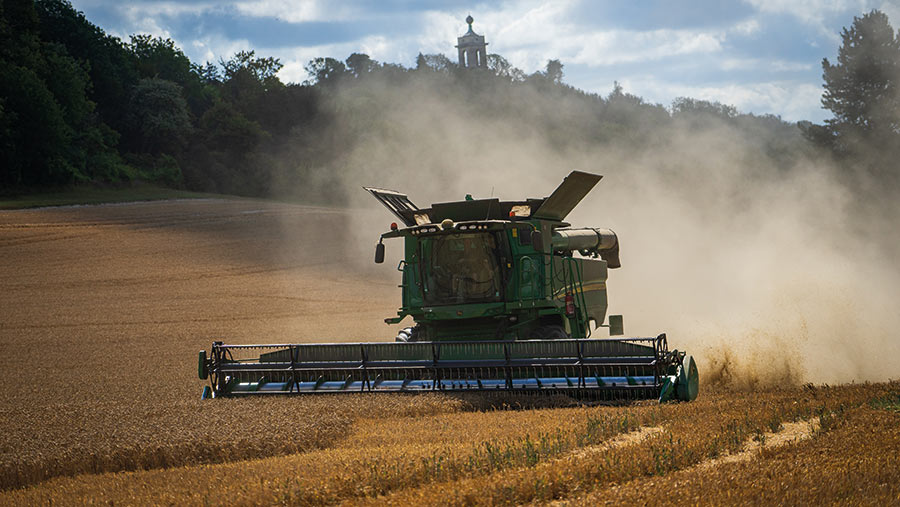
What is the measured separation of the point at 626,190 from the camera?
31641 mm

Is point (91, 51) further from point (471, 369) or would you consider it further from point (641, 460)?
point (641, 460)

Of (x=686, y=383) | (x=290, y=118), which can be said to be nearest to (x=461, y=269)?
(x=686, y=383)

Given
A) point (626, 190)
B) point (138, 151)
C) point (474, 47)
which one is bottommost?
point (626, 190)

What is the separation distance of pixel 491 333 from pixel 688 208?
17.9 metres

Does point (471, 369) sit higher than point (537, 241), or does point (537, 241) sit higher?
point (537, 241)

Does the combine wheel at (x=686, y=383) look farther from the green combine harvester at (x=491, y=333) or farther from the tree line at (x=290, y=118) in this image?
the tree line at (x=290, y=118)

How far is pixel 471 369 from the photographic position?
12.1 m

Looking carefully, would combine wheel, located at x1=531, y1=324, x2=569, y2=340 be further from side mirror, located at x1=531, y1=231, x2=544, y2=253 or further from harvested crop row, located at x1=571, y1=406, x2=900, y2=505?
harvested crop row, located at x1=571, y1=406, x2=900, y2=505

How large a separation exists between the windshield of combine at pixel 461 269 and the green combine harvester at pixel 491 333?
0.6 inches

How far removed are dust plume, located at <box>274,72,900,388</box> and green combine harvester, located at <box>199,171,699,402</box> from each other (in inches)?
109

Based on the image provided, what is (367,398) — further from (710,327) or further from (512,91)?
(512,91)

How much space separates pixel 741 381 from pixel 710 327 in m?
5.10

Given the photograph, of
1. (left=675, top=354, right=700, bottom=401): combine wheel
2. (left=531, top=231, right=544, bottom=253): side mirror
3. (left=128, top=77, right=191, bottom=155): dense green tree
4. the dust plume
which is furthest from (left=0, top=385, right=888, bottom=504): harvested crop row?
(left=128, top=77, right=191, bottom=155): dense green tree

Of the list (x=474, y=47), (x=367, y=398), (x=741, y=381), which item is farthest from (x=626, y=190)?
(x=474, y=47)
